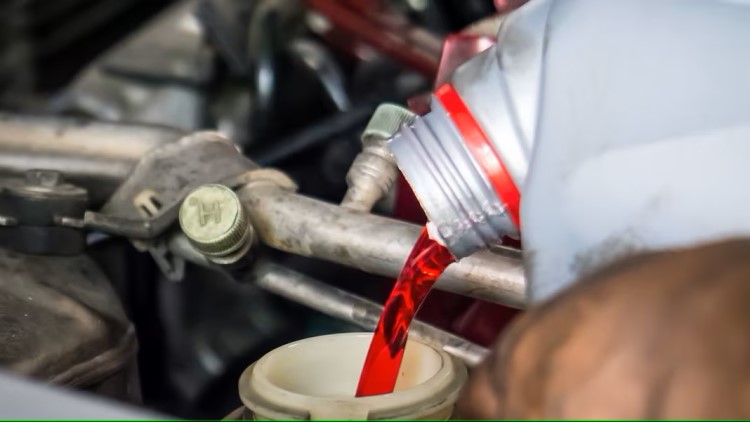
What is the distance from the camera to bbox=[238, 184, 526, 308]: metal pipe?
22.7 inches

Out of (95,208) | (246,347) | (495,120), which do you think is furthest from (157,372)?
(495,120)

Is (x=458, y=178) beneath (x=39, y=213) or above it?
above

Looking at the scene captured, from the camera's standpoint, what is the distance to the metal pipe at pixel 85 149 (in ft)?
2.44

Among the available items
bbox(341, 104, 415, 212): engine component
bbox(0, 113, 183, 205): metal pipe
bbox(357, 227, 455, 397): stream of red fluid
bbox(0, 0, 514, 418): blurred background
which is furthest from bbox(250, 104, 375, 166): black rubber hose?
bbox(357, 227, 455, 397): stream of red fluid

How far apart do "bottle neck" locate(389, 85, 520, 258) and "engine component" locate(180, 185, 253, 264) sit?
18cm

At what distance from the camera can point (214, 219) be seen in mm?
619

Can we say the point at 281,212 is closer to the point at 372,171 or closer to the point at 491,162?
the point at 372,171

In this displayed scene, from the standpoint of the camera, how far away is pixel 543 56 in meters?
0.44

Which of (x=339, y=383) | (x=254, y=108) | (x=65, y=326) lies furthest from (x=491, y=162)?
(x=254, y=108)

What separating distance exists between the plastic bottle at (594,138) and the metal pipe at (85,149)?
340 millimetres

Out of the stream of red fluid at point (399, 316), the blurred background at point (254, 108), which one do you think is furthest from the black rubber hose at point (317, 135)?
the stream of red fluid at point (399, 316)

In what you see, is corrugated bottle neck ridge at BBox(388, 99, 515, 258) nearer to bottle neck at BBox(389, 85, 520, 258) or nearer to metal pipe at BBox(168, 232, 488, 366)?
bottle neck at BBox(389, 85, 520, 258)

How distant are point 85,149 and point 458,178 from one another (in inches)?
16.0

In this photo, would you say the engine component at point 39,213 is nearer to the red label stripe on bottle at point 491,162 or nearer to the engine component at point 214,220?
the engine component at point 214,220
